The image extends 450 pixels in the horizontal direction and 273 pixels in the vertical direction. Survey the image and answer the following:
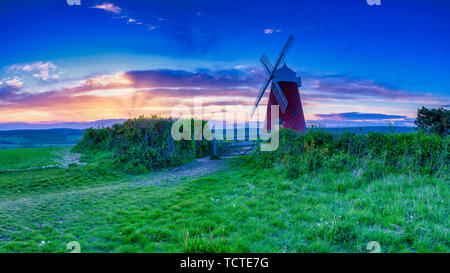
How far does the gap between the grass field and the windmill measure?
15226 millimetres

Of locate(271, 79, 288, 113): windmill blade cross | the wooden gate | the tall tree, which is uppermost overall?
locate(271, 79, 288, 113): windmill blade cross

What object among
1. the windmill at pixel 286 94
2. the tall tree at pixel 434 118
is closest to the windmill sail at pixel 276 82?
the windmill at pixel 286 94

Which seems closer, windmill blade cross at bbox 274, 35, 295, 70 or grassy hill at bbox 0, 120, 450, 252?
grassy hill at bbox 0, 120, 450, 252

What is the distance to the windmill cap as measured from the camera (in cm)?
2439

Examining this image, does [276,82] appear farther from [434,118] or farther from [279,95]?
[434,118]

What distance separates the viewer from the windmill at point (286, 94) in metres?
22.8

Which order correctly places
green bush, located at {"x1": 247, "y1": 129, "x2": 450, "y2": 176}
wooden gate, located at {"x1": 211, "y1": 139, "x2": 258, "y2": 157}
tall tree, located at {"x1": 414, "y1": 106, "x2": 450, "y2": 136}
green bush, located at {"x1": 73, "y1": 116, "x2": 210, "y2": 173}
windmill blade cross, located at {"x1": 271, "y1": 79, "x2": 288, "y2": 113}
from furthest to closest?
1. windmill blade cross, located at {"x1": 271, "y1": 79, "x2": 288, "y2": 113}
2. wooden gate, located at {"x1": 211, "y1": 139, "x2": 258, "y2": 157}
3. tall tree, located at {"x1": 414, "y1": 106, "x2": 450, "y2": 136}
4. green bush, located at {"x1": 73, "y1": 116, "x2": 210, "y2": 173}
5. green bush, located at {"x1": 247, "y1": 129, "x2": 450, "y2": 176}

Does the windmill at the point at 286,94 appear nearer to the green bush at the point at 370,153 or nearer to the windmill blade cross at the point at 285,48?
the windmill blade cross at the point at 285,48

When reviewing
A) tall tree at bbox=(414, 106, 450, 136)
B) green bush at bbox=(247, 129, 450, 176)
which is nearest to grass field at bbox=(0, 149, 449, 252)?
green bush at bbox=(247, 129, 450, 176)

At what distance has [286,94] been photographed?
2359 centimetres

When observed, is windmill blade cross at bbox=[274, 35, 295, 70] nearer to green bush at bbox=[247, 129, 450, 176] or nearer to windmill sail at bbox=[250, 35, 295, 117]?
windmill sail at bbox=[250, 35, 295, 117]

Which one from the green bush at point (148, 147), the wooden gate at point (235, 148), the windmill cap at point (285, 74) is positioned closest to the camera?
the green bush at point (148, 147)

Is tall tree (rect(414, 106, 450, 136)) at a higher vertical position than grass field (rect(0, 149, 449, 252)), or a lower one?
higher
